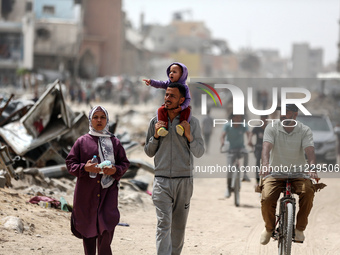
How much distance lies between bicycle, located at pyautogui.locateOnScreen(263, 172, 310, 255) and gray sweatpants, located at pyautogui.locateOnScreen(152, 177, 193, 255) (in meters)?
1.06

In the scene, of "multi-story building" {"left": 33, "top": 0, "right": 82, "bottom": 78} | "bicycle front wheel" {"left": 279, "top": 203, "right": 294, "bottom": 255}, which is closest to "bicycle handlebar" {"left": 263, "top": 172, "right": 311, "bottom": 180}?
"bicycle front wheel" {"left": 279, "top": 203, "right": 294, "bottom": 255}

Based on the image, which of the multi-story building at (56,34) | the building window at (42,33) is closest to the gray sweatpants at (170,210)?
the multi-story building at (56,34)

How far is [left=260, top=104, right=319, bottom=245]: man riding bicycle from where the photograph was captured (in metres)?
6.92

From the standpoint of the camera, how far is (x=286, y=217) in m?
6.82

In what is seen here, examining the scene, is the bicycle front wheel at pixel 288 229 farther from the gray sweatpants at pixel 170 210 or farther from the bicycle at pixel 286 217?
the gray sweatpants at pixel 170 210

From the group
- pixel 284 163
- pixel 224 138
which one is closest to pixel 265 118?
pixel 284 163

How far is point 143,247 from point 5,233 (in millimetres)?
1665

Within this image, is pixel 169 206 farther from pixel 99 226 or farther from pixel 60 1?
pixel 60 1

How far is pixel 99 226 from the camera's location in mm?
6078

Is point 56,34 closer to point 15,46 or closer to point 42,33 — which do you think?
point 42,33

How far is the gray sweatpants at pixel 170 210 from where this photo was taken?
6.31 metres

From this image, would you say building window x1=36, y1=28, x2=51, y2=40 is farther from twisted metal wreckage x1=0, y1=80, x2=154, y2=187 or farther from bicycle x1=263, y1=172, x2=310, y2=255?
bicycle x1=263, y1=172, x2=310, y2=255

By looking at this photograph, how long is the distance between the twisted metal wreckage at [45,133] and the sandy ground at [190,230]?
1.77 metres

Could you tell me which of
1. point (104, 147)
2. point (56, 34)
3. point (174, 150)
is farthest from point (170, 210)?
point (56, 34)
